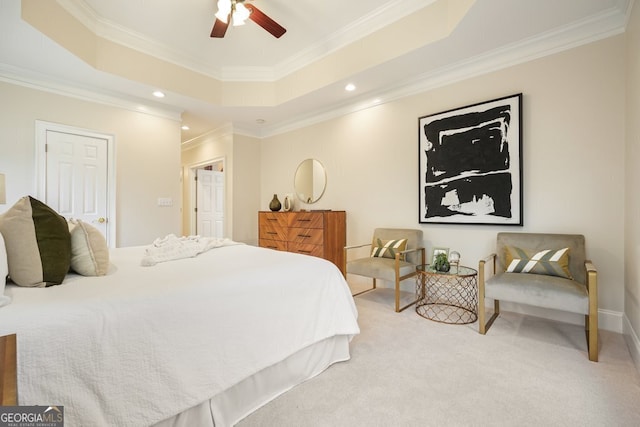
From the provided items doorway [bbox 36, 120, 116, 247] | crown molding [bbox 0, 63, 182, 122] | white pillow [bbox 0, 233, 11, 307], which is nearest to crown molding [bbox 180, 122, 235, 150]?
crown molding [bbox 0, 63, 182, 122]

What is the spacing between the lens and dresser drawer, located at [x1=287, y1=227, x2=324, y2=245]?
3959 millimetres

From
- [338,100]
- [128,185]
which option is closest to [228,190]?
[128,185]

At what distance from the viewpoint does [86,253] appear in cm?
150

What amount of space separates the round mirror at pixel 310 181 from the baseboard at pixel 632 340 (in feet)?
11.6

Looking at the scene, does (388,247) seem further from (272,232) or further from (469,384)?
(272,232)

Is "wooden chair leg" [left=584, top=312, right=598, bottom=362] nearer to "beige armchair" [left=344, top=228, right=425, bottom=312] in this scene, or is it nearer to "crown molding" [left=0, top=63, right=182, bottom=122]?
"beige armchair" [left=344, top=228, right=425, bottom=312]

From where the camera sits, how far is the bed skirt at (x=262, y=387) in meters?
1.23

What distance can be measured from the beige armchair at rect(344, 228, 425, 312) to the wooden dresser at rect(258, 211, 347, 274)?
0.52 meters

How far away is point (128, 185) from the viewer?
398 centimetres

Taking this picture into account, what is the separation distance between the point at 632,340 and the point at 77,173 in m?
5.69

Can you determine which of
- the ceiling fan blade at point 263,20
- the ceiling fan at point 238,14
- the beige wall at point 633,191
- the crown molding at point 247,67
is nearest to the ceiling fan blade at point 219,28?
the ceiling fan at point 238,14

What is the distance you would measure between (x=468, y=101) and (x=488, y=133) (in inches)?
18.4

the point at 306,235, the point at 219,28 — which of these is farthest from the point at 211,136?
the point at 219,28

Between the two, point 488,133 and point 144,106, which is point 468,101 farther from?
point 144,106
